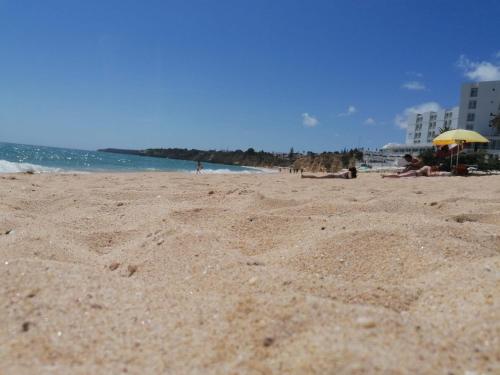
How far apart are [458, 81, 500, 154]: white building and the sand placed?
164ft

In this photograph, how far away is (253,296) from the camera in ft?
4.20

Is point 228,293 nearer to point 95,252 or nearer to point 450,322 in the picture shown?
point 450,322

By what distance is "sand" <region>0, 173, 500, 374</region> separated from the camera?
94cm

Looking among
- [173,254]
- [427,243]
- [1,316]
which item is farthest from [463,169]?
[1,316]

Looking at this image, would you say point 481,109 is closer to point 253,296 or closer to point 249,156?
point 249,156

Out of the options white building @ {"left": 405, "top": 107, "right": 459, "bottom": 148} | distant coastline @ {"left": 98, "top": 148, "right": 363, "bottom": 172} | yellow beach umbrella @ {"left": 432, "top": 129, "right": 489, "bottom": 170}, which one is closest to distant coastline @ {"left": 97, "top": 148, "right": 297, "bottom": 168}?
distant coastline @ {"left": 98, "top": 148, "right": 363, "bottom": 172}

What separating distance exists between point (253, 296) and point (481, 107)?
53.3 metres

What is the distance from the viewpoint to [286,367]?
0.91m

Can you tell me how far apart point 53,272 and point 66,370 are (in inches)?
24.6

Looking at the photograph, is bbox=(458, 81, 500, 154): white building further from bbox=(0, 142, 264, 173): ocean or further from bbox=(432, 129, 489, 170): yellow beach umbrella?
bbox=(432, 129, 489, 170): yellow beach umbrella

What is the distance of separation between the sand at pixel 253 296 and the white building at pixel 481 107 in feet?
164

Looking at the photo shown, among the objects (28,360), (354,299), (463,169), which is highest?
(463,169)

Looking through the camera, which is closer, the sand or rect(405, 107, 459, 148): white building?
the sand

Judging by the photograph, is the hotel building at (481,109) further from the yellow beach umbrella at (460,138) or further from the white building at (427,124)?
the yellow beach umbrella at (460,138)
